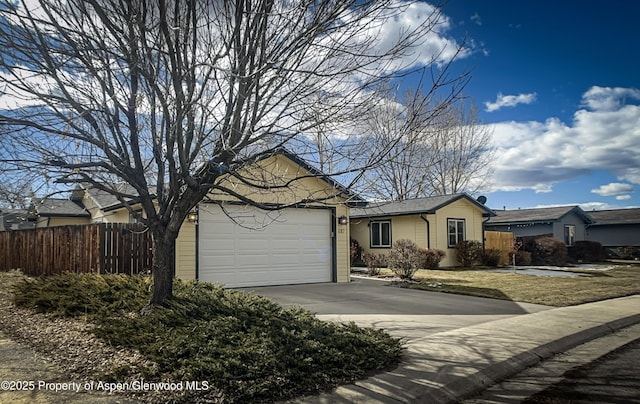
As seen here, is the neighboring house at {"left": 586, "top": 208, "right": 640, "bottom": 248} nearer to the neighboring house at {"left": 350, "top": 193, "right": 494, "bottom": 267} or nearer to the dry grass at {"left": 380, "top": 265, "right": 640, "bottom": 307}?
the neighboring house at {"left": 350, "top": 193, "right": 494, "bottom": 267}

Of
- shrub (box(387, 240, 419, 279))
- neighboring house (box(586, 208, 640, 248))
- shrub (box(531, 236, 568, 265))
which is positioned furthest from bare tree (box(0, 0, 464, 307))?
neighboring house (box(586, 208, 640, 248))

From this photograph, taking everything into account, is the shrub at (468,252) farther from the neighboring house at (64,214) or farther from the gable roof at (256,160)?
the neighboring house at (64,214)

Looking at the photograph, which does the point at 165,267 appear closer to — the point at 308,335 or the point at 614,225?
the point at 308,335

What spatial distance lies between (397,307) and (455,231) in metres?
14.6

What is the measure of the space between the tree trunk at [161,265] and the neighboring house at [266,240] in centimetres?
441

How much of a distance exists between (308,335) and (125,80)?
173 inches

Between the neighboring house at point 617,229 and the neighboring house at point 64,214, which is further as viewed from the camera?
the neighboring house at point 617,229

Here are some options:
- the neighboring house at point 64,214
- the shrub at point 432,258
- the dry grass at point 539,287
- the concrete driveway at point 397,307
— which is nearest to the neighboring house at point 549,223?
the shrub at point 432,258

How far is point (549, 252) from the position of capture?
2602 centimetres

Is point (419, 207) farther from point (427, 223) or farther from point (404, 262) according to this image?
point (404, 262)

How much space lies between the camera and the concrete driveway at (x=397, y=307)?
840 centimetres

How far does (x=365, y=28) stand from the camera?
19.3 ft

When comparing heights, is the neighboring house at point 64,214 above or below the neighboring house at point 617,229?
above

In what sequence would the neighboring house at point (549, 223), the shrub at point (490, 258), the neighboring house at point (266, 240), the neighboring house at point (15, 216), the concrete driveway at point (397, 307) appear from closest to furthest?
the concrete driveway at point (397, 307) < the neighboring house at point (266, 240) < the neighboring house at point (15, 216) < the shrub at point (490, 258) < the neighboring house at point (549, 223)
